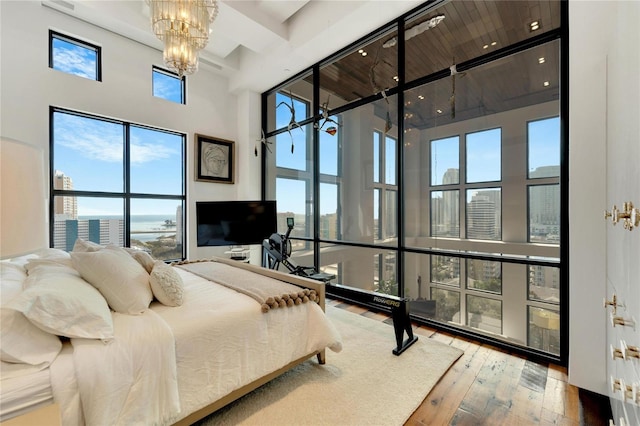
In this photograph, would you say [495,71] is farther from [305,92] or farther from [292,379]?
[292,379]

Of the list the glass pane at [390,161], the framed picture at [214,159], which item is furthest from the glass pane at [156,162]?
the glass pane at [390,161]

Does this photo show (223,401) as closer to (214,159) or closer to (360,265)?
(360,265)

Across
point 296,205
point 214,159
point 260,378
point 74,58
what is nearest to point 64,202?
point 74,58

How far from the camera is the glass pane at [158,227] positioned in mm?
3943

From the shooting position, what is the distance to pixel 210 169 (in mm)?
4625

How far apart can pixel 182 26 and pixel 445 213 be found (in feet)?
9.72

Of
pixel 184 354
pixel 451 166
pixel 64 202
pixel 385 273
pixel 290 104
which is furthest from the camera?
pixel 290 104

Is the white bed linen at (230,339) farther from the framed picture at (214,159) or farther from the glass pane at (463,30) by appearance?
the framed picture at (214,159)

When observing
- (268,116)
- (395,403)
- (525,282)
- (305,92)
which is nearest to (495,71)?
(525,282)

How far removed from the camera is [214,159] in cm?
468

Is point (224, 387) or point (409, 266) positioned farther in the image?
point (409, 266)

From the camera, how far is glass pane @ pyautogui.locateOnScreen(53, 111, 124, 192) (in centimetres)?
335

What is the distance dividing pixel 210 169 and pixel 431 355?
4107 millimetres

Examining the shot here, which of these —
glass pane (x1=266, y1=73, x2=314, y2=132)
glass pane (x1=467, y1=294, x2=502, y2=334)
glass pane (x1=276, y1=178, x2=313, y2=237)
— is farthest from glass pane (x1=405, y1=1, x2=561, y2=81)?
glass pane (x1=467, y1=294, x2=502, y2=334)
